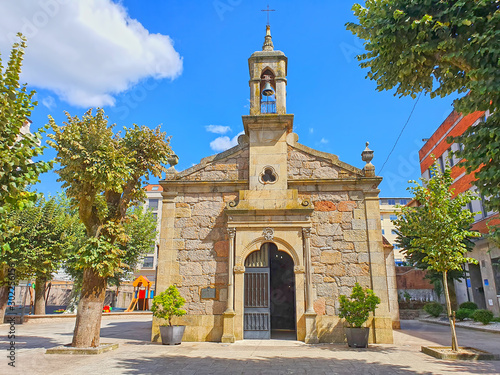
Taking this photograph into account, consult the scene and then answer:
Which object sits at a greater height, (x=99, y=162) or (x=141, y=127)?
(x=141, y=127)

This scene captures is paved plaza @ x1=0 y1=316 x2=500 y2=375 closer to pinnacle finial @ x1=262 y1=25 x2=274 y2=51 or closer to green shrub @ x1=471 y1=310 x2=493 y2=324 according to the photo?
green shrub @ x1=471 y1=310 x2=493 y2=324

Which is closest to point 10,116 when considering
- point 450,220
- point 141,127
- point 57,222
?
point 141,127

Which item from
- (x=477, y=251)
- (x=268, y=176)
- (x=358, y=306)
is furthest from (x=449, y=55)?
(x=477, y=251)

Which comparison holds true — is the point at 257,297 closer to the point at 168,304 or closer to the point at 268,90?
the point at 168,304

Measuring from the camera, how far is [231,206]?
11.8 meters

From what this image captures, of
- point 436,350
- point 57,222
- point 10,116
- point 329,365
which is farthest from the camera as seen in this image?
point 57,222

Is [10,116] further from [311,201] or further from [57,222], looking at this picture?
[57,222]

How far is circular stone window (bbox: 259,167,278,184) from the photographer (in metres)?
12.1

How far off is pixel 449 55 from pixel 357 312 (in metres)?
7.13

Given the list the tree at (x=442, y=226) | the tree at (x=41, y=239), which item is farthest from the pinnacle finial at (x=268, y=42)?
the tree at (x=41, y=239)

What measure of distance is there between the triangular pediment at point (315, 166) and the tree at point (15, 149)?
8.50 m

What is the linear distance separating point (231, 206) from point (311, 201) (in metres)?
2.64

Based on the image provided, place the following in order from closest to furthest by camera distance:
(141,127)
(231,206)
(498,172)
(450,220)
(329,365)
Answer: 1. (498,172)
2. (329,365)
3. (450,220)
4. (141,127)
5. (231,206)

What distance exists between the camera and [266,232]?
11.5m
